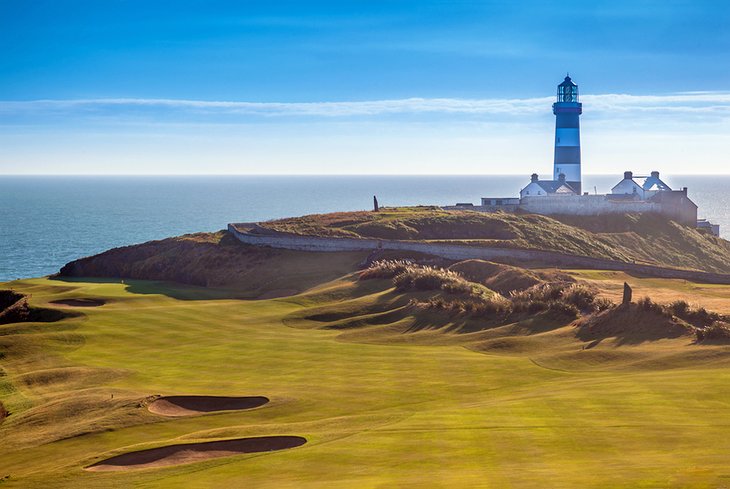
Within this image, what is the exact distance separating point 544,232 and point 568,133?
26.1 meters

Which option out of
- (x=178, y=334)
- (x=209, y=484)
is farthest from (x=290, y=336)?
(x=209, y=484)

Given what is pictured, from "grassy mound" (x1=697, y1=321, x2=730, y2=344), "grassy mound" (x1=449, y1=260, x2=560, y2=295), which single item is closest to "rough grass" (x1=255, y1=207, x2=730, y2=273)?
"grassy mound" (x1=449, y1=260, x2=560, y2=295)

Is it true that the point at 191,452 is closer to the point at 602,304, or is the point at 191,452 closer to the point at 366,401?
the point at 366,401

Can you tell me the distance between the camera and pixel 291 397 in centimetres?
3084

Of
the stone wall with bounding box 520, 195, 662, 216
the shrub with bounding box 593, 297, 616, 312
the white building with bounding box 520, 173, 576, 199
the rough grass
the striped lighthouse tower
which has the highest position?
the striped lighthouse tower

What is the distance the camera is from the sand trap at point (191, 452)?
24016mm

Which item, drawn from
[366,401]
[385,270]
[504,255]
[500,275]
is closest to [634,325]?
[366,401]

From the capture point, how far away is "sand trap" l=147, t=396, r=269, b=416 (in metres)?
30.3

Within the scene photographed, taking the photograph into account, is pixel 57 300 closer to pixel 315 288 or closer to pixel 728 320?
pixel 315 288

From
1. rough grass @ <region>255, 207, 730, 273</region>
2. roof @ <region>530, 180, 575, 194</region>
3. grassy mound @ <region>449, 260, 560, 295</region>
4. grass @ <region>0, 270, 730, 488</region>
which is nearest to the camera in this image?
grass @ <region>0, 270, 730, 488</region>

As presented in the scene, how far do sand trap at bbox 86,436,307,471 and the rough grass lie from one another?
Answer: 44419 millimetres

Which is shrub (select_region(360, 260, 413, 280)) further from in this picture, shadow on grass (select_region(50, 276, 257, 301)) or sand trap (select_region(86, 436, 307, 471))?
sand trap (select_region(86, 436, 307, 471))

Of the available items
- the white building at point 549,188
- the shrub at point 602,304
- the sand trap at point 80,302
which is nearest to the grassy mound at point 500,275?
the shrub at point 602,304

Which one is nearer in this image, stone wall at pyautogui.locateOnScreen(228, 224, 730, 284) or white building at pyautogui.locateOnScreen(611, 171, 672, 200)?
stone wall at pyautogui.locateOnScreen(228, 224, 730, 284)
